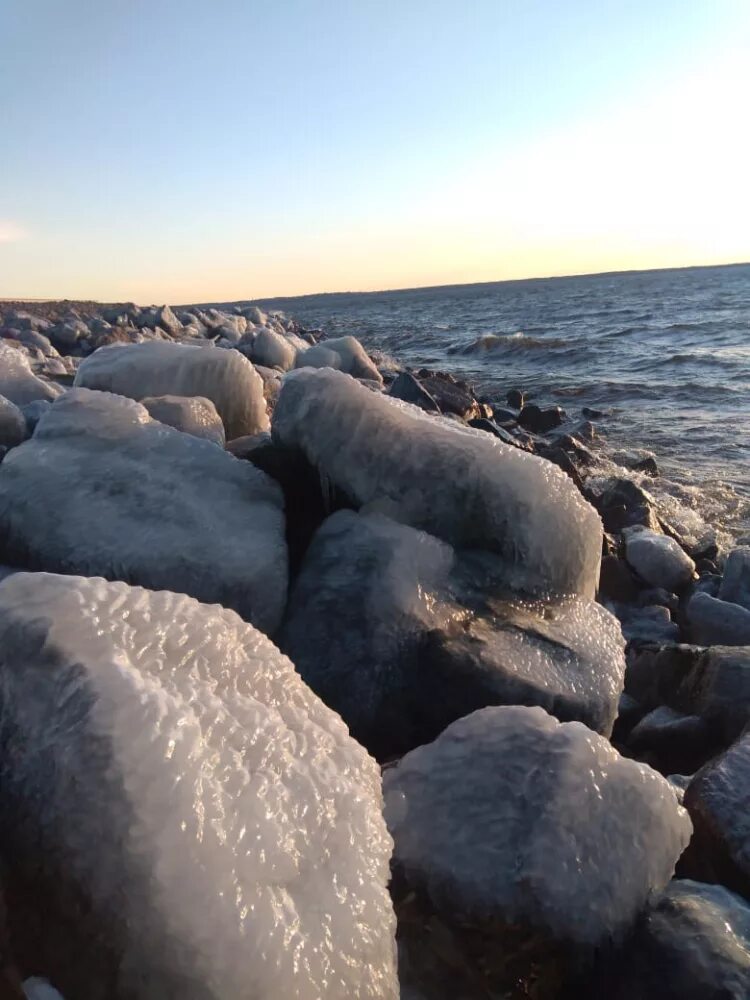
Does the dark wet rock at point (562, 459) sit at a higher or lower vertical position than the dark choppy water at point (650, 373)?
higher

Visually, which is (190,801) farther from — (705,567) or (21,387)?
(705,567)

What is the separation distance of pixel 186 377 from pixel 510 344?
16537mm

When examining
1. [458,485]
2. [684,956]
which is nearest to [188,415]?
[458,485]

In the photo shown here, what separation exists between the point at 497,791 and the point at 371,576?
0.75m

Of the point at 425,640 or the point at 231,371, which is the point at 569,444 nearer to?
the point at 231,371

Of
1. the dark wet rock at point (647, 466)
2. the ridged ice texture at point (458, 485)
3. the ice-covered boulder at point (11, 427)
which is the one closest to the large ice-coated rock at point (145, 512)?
the ridged ice texture at point (458, 485)

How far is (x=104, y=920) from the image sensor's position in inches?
41.0

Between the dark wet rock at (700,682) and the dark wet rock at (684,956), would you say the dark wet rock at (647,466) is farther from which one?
the dark wet rock at (684,956)

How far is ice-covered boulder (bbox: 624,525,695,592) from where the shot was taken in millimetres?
4109

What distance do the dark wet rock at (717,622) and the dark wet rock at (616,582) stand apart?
0.42 m

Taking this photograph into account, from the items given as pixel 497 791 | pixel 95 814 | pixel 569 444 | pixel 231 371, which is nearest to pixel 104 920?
pixel 95 814

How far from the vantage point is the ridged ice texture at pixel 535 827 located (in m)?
1.40

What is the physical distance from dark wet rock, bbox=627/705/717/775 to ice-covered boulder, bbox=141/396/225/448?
173cm

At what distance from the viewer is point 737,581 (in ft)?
12.7
